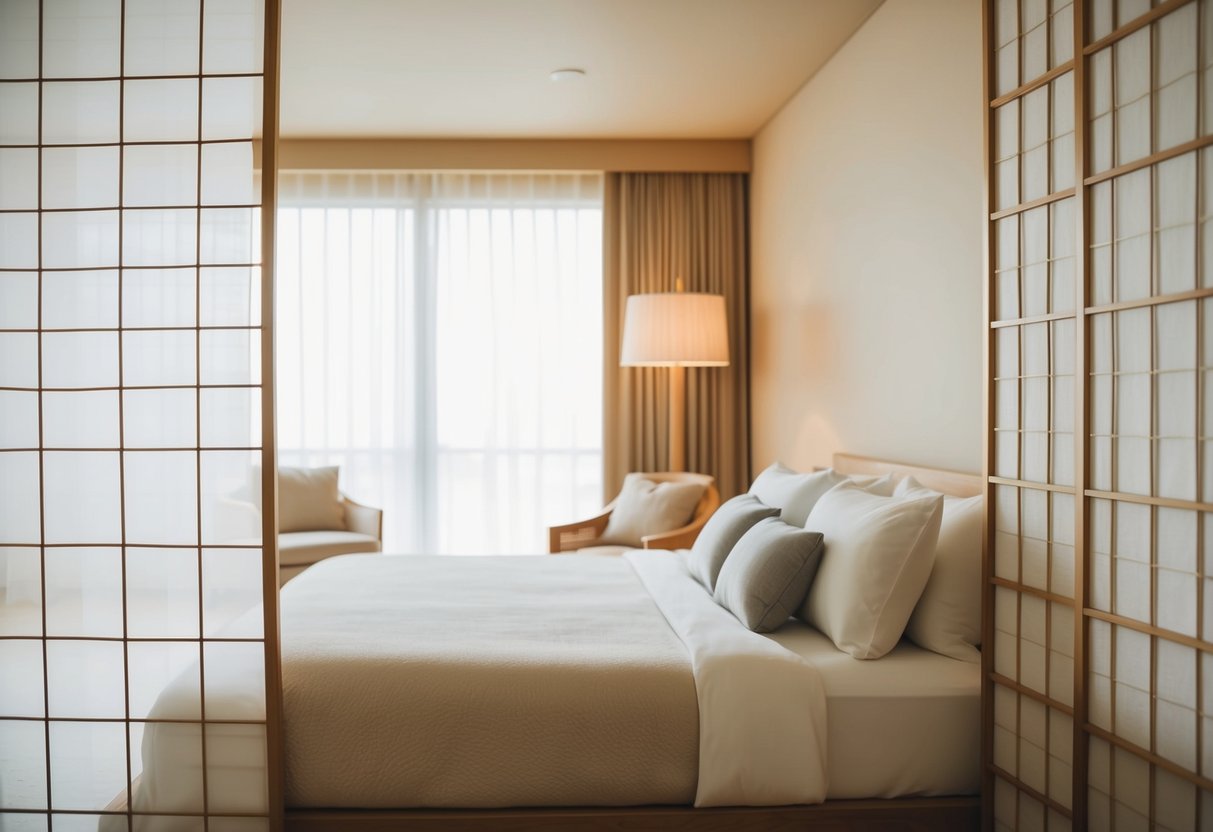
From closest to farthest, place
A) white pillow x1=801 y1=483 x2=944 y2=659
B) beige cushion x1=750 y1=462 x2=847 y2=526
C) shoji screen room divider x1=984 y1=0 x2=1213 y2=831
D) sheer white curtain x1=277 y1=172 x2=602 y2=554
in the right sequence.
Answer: shoji screen room divider x1=984 y1=0 x2=1213 y2=831 < white pillow x1=801 y1=483 x2=944 y2=659 < beige cushion x1=750 y1=462 x2=847 y2=526 < sheer white curtain x1=277 y1=172 x2=602 y2=554

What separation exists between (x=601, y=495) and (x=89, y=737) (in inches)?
145

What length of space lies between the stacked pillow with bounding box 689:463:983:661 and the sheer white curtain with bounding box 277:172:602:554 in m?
3.05

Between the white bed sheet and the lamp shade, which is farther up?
the lamp shade

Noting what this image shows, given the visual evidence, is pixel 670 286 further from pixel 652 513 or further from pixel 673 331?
pixel 652 513

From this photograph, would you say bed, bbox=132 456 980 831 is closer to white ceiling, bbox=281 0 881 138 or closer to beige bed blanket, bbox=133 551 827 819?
beige bed blanket, bbox=133 551 827 819

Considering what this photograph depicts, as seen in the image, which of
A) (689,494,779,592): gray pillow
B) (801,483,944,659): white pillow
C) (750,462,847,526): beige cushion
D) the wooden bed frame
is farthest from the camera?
(750,462,847,526): beige cushion

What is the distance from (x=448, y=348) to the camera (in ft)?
18.5

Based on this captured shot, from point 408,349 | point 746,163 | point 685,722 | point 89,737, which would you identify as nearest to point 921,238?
point 685,722

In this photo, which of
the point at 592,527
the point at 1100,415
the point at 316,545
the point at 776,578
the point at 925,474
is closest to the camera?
the point at 1100,415

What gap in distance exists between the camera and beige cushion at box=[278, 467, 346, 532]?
4922mm

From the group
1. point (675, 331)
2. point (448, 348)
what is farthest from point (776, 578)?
point (448, 348)

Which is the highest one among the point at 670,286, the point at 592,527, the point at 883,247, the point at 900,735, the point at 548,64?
the point at 548,64

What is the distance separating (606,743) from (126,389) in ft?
4.68

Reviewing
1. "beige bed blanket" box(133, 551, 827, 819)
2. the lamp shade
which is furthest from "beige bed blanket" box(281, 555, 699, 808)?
the lamp shade
